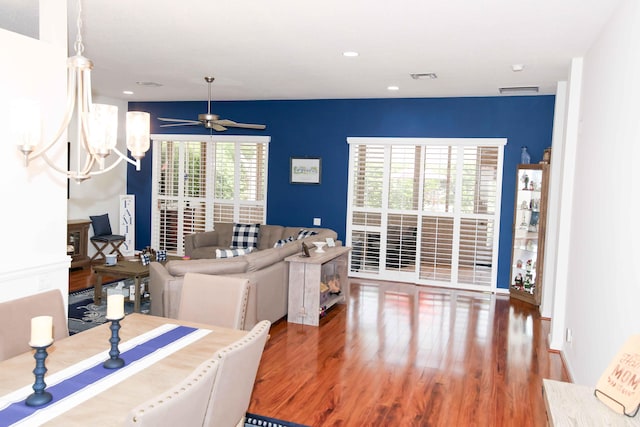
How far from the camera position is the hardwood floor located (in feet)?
11.7

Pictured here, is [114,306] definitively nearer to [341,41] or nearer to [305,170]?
[341,41]

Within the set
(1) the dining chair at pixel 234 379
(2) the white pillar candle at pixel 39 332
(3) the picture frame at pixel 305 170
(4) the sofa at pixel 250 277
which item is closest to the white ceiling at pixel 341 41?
(3) the picture frame at pixel 305 170

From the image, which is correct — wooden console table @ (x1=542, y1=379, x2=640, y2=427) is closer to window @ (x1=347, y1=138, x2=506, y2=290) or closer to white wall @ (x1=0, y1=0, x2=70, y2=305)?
white wall @ (x1=0, y1=0, x2=70, y2=305)

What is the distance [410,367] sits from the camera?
4.41m

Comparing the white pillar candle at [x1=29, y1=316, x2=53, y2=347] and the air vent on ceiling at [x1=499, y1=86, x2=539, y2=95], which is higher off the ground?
the air vent on ceiling at [x1=499, y1=86, x2=539, y2=95]

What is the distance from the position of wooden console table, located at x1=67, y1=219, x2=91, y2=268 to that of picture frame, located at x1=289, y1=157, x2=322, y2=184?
3.39 metres

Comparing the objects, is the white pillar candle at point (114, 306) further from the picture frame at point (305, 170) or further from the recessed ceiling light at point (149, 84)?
the picture frame at point (305, 170)

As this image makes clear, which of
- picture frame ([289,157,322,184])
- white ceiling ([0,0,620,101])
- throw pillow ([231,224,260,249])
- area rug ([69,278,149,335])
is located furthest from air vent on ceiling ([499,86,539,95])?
area rug ([69,278,149,335])

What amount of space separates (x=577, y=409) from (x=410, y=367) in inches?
98.2

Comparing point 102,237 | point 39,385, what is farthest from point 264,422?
point 102,237

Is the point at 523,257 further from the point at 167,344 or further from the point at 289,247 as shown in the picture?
the point at 167,344

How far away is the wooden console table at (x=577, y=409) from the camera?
189cm

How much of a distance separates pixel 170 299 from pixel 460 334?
9.80 feet

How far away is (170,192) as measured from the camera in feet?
30.6
